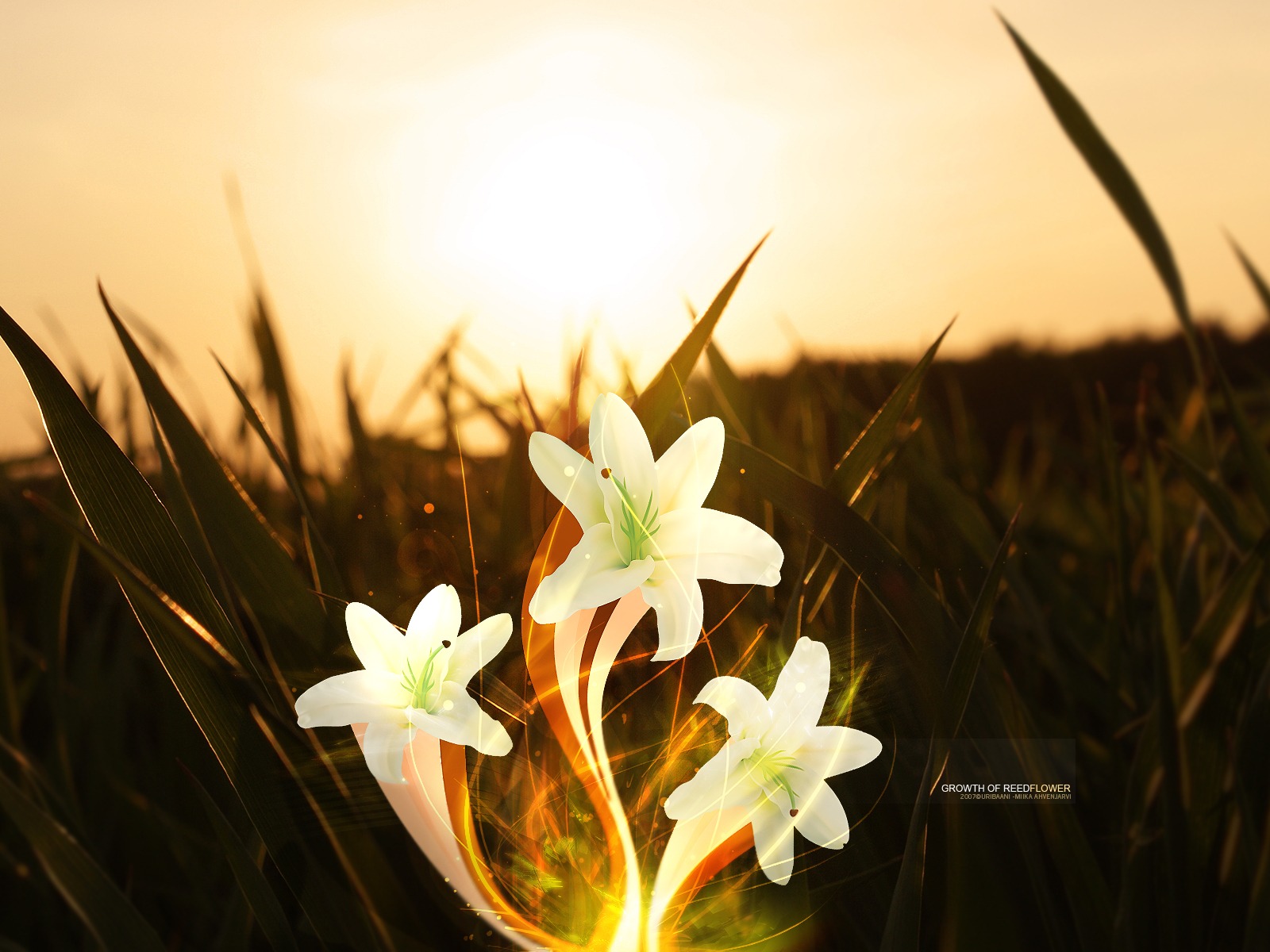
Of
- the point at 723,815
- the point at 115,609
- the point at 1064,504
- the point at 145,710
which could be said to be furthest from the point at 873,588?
the point at 1064,504

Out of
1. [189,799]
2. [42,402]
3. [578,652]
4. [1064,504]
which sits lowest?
[1064,504]

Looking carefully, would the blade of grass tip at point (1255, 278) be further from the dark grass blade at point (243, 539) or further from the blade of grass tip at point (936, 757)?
the dark grass blade at point (243, 539)

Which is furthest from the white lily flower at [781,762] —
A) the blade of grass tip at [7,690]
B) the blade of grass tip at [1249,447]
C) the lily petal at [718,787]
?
the blade of grass tip at [7,690]

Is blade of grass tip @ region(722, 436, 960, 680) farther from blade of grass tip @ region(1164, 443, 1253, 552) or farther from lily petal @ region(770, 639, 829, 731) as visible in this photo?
blade of grass tip @ region(1164, 443, 1253, 552)

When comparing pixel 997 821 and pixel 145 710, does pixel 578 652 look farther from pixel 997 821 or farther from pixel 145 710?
pixel 145 710

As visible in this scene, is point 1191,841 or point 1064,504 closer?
point 1191,841

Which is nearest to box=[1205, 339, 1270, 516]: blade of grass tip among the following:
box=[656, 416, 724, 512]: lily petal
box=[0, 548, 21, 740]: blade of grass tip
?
box=[656, 416, 724, 512]: lily petal

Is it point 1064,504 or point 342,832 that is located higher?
point 342,832

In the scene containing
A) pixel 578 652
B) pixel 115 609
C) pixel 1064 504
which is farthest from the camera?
pixel 1064 504
